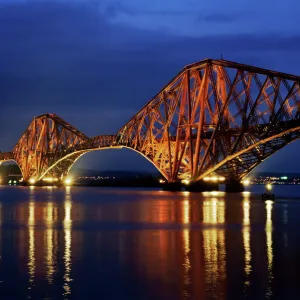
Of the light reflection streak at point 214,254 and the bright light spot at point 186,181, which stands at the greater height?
the bright light spot at point 186,181

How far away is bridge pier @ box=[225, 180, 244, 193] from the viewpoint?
9419 cm

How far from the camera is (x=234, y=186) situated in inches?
3748

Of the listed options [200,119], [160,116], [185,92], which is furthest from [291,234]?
[160,116]

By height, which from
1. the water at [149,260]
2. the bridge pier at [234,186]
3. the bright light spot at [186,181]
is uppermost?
the bright light spot at [186,181]

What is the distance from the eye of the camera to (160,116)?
105 metres

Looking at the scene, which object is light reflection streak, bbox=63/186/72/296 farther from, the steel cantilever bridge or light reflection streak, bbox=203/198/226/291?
the steel cantilever bridge

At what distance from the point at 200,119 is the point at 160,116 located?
66.1 ft

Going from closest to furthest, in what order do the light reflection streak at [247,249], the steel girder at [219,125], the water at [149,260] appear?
the water at [149,260], the light reflection streak at [247,249], the steel girder at [219,125]

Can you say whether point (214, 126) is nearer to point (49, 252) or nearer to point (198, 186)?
point (198, 186)

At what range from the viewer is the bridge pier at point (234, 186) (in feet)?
309

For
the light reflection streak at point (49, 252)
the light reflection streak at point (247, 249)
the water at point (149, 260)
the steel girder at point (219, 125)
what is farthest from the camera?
the steel girder at point (219, 125)

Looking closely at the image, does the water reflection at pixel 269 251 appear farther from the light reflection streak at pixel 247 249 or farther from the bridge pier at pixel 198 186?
the bridge pier at pixel 198 186

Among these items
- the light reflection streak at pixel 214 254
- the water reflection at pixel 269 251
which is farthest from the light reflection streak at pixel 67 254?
the water reflection at pixel 269 251

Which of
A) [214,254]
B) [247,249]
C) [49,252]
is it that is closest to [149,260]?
[214,254]
